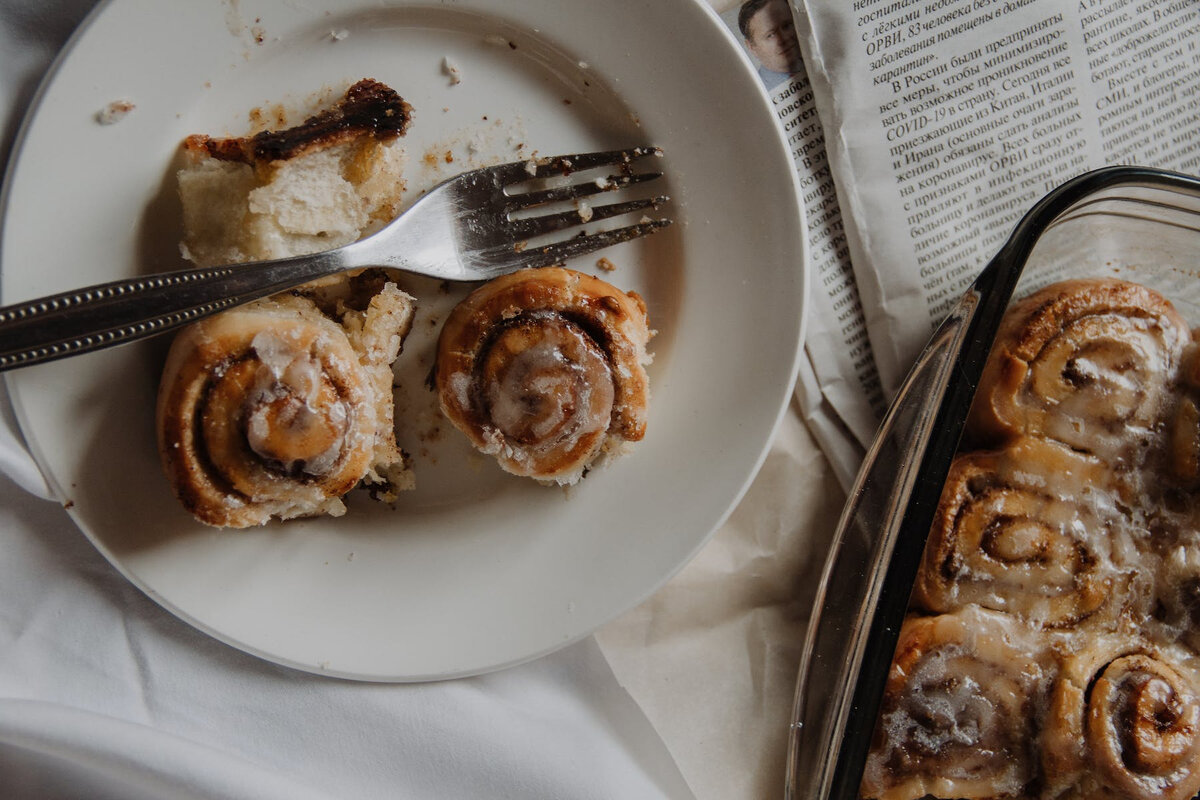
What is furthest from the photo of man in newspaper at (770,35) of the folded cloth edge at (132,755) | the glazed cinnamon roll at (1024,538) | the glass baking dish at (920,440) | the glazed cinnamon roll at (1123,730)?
the folded cloth edge at (132,755)

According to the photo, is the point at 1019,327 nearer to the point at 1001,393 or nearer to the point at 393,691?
the point at 1001,393

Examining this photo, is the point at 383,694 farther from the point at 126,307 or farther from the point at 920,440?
the point at 920,440

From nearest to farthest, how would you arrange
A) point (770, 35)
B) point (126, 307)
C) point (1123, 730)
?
point (126, 307) → point (1123, 730) → point (770, 35)

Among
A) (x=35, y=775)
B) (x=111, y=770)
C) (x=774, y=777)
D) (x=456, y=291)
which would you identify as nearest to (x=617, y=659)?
(x=774, y=777)

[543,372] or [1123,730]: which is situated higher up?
[543,372]

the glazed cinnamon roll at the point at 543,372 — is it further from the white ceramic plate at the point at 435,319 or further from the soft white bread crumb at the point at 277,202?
the soft white bread crumb at the point at 277,202

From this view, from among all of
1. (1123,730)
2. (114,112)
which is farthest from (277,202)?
(1123,730)
